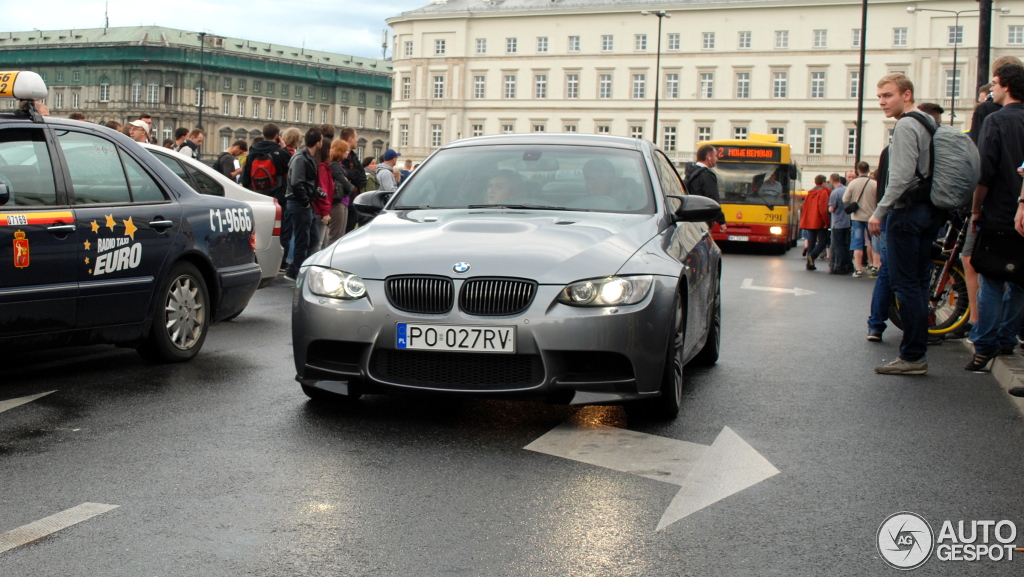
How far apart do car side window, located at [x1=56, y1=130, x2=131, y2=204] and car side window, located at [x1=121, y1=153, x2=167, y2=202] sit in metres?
0.06

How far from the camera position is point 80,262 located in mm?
6691

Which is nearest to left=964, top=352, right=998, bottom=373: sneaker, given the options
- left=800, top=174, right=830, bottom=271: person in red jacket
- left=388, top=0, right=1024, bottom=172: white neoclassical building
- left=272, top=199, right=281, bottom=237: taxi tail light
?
left=272, top=199, right=281, bottom=237: taxi tail light

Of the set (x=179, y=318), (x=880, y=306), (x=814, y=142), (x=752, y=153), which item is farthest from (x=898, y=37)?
(x=179, y=318)

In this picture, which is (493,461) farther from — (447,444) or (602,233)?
(602,233)

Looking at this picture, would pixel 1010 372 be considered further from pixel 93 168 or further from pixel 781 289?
pixel 781 289

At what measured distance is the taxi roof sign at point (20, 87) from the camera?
6797mm

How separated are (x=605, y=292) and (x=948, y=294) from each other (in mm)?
5776

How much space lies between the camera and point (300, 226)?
13781 millimetres

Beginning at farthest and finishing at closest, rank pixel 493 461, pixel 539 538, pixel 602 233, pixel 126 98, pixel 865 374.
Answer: pixel 126 98, pixel 865 374, pixel 602 233, pixel 493 461, pixel 539 538

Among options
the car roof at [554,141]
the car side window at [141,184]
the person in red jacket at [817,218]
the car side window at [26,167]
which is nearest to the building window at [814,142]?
the person in red jacket at [817,218]

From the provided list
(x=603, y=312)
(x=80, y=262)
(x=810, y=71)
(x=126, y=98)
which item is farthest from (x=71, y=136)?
(x=126, y=98)

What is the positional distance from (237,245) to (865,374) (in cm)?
444

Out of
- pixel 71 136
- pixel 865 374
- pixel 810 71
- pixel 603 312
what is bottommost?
pixel 865 374

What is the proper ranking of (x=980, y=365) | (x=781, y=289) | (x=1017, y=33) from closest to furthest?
(x=980, y=365), (x=781, y=289), (x=1017, y=33)
